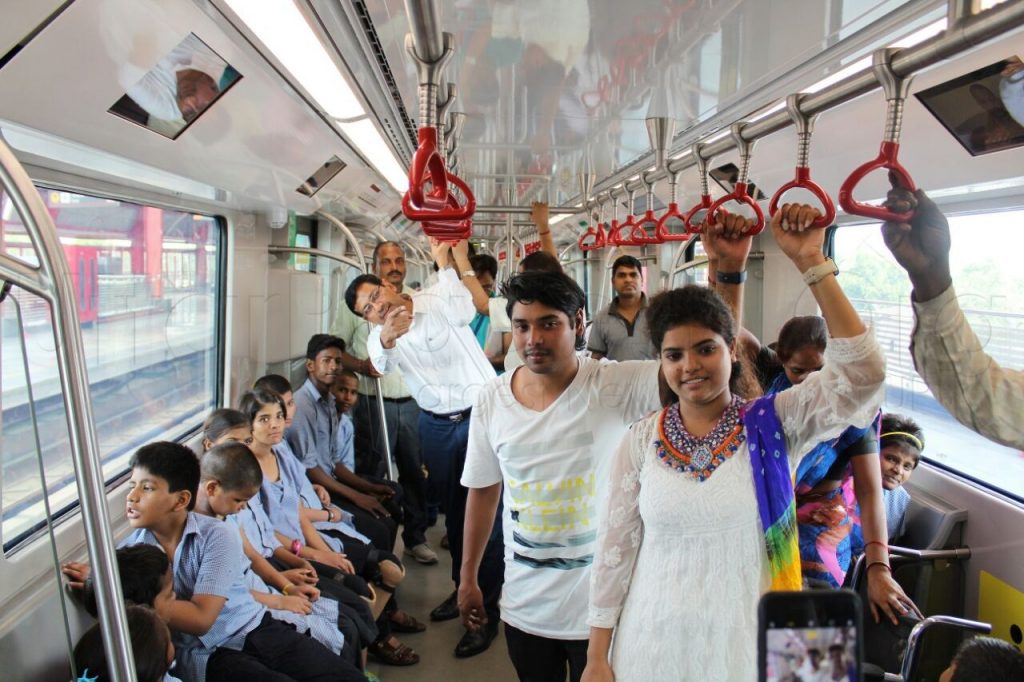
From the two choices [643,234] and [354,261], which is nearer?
[643,234]

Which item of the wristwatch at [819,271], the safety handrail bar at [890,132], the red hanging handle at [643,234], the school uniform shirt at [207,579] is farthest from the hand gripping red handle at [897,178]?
the school uniform shirt at [207,579]

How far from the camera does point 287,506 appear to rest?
355 centimetres

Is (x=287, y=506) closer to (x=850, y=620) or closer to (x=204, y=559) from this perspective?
(x=204, y=559)

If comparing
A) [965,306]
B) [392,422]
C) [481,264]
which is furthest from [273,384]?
[965,306]

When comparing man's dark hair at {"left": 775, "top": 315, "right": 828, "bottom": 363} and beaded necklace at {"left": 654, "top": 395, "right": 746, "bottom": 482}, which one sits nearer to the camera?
beaded necklace at {"left": 654, "top": 395, "right": 746, "bottom": 482}

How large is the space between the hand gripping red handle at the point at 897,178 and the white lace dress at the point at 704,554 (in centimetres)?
27

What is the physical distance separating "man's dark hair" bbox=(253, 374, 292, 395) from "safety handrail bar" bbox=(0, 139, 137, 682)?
2.68 m

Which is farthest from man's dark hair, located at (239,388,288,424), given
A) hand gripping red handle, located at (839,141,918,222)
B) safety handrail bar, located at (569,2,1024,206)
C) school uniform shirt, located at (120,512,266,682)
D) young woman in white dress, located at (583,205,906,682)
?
hand gripping red handle, located at (839,141,918,222)

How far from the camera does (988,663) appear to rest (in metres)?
1.41

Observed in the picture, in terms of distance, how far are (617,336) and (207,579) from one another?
2.71 meters

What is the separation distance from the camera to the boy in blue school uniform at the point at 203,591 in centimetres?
238

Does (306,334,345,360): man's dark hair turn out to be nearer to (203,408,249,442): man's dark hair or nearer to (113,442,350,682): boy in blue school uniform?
(203,408,249,442): man's dark hair

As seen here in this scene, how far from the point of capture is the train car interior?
1.57 m

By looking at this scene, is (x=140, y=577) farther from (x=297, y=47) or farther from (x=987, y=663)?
(x=987, y=663)
